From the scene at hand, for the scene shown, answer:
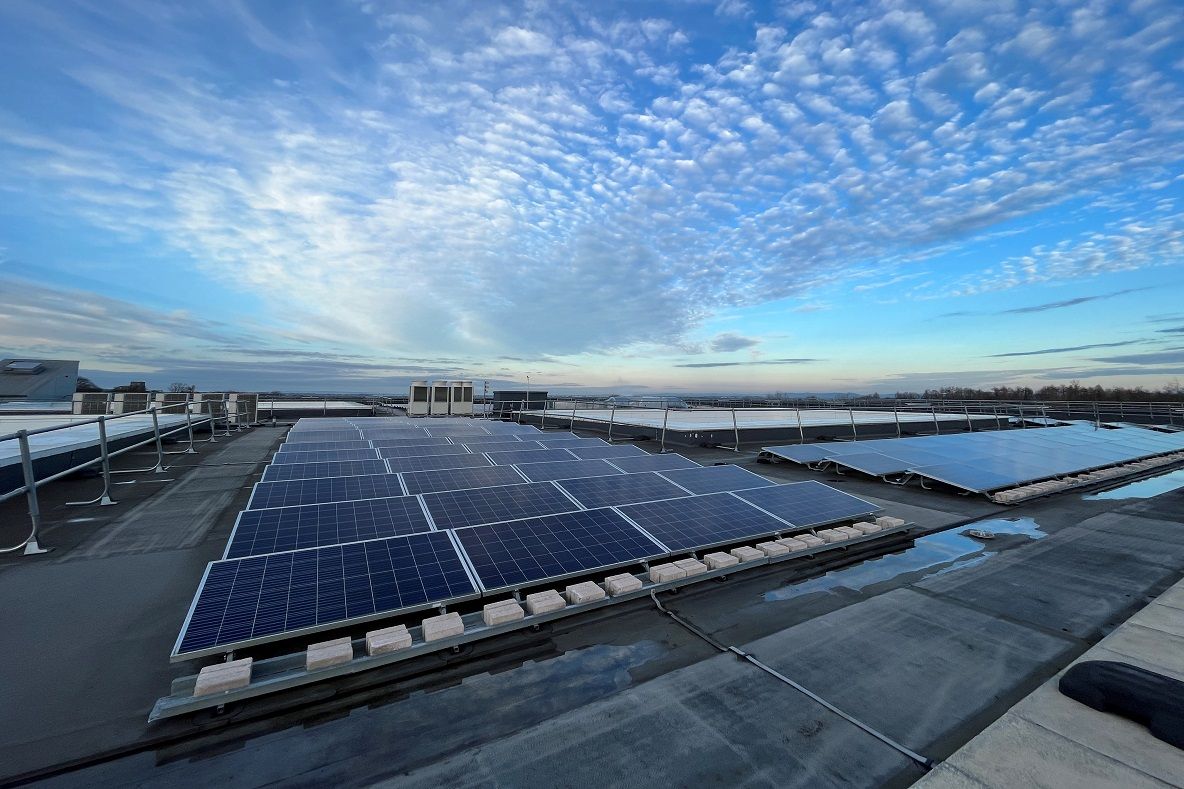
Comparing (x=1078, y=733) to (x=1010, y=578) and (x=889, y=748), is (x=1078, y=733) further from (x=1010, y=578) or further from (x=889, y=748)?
(x=1010, y=578)

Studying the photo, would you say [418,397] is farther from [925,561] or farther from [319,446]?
[925,561]

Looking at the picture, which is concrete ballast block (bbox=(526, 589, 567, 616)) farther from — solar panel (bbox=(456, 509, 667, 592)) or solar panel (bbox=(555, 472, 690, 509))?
solar panel (bbox=(555, 472, 690, 509))

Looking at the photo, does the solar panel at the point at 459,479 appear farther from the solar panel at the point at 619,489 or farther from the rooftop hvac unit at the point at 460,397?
the rooftop hvac unit at the point at 460,397

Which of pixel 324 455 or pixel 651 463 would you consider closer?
pixel 324 455

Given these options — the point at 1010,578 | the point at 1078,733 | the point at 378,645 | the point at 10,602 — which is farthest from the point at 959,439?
the point at 10,602

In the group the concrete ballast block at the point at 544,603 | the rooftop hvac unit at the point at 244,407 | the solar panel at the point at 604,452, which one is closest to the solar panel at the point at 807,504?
the concrete ballast block at the point at 544,603

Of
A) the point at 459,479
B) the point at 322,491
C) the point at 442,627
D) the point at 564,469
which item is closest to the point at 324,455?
the point at 322,491
